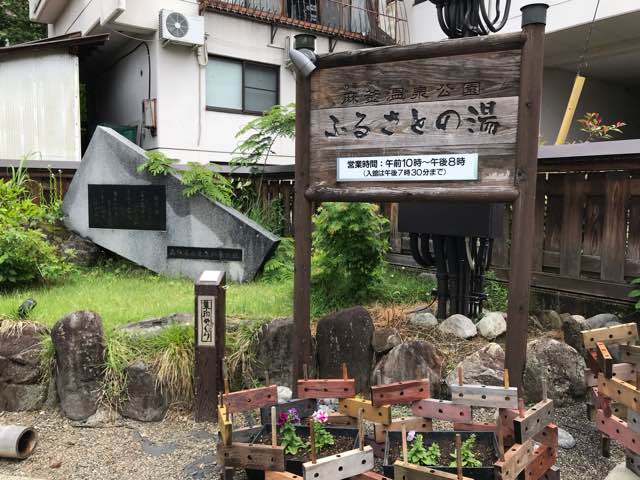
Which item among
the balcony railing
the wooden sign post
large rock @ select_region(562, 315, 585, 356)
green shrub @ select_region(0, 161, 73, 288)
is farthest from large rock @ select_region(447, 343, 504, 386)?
the balcony railing

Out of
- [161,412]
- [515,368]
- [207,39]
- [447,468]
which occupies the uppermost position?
[207,39]

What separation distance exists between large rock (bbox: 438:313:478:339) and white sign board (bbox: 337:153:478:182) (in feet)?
6.65

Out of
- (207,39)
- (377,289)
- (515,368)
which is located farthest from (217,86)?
(515,368)

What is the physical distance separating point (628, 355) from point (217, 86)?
1185 centimetres

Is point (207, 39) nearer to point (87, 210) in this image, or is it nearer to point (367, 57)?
point (87, 210)

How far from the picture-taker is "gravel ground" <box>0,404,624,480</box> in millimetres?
3779

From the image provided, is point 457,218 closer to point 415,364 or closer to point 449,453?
point 415,364

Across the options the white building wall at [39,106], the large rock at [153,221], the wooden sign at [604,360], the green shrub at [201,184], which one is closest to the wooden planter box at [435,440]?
the wooden sign at [604,360]

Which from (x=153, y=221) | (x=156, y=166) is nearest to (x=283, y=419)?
(x=153, y=221)

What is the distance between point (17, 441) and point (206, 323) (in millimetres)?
1614

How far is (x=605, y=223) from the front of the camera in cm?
548

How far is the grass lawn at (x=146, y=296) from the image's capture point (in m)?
5.52

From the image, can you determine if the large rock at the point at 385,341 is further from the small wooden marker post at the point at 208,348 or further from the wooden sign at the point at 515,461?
the wooden sign at the point at 515,461

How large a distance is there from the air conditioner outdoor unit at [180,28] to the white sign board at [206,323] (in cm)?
931
